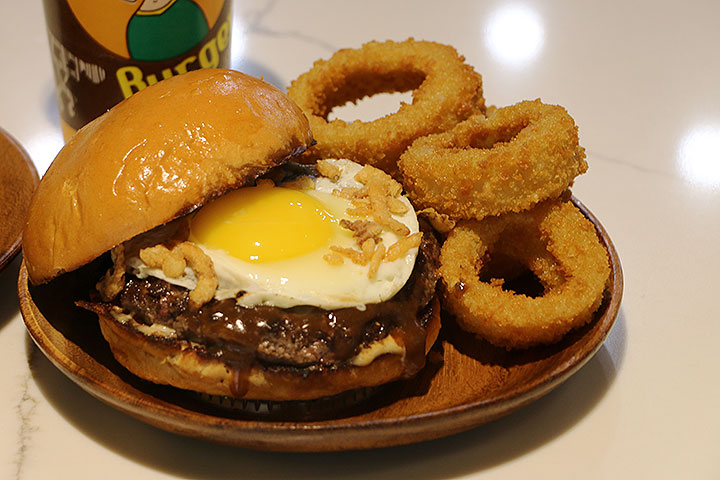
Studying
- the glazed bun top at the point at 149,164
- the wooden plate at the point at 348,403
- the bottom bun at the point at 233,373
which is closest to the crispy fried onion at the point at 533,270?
the wooden plate at the point at 348,403

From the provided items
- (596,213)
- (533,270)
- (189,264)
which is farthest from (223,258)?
(596,213)

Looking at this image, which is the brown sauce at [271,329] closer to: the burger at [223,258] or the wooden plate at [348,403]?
the burger at [223,258]

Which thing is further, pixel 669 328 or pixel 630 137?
pixel 630 137

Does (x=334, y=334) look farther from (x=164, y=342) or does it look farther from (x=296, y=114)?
(x=296, y=114)

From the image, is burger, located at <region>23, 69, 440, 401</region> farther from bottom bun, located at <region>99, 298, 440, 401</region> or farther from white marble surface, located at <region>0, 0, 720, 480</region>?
white marble surface, located at <region>0, 0, 720, 480</region>

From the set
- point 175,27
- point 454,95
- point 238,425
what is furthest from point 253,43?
point 238,425

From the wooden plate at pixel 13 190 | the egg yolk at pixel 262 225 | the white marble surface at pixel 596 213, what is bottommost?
the white marble surface at pixel 596 213

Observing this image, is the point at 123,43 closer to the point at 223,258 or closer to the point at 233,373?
the point at 223,258

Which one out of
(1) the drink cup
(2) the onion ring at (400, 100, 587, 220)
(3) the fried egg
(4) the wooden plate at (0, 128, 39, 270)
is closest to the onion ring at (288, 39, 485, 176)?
(2) the onion ring at (400, 100, 587, 220)
